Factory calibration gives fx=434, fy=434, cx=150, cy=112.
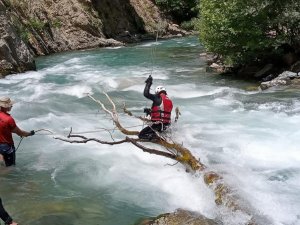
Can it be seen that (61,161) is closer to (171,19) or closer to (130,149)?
(130,149)

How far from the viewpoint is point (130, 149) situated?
36.4 feet

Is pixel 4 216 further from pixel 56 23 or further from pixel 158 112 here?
pixel 56 23

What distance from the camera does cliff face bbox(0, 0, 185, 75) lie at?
74.3 feet

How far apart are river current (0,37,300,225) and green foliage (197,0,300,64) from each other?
148 centimetres

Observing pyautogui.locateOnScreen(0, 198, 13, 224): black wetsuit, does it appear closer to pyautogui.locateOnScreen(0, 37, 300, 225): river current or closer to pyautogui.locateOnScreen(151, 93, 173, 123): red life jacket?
pyautogui.locateOnScreen(0, 37, 300, 225): river current

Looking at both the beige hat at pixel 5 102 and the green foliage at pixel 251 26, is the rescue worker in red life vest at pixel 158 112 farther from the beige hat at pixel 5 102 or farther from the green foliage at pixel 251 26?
the green foliage at pixel 251 26

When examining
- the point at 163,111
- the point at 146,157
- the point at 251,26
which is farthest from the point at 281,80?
the point at 146,157

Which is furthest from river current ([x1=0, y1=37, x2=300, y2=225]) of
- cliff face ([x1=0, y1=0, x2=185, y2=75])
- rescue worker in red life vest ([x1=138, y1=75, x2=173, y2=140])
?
cliff face ([x1=0, y1=0, x2=185, y2=75])

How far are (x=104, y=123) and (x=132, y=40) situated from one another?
24910 millimetres

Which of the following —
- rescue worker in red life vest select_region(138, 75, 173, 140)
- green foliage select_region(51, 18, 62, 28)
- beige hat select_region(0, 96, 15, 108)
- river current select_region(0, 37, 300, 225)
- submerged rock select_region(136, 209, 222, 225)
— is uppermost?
green foliage select_region(51, 18, 62, 28)

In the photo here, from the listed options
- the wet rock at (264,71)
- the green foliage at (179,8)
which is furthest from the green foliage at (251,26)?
the green foliage at (179,8)

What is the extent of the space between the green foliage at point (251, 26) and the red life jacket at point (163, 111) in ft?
25.9

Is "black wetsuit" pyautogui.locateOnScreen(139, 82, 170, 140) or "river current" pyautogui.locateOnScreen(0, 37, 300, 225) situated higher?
"black wetsuit" pyautogui.locateOnScreen(139, 82, 170, 140)

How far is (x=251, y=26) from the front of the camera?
17250 mm
